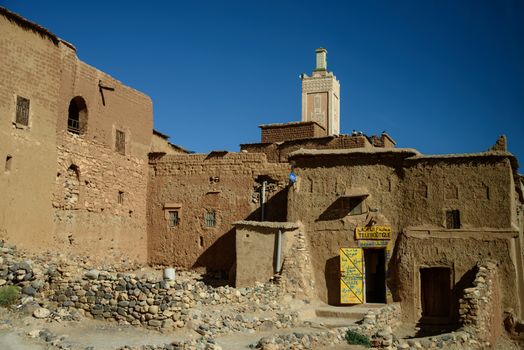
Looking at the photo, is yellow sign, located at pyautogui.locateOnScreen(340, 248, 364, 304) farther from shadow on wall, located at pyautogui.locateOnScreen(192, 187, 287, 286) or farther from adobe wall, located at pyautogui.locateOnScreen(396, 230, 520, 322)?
shadow on wall, located at pyautogui.locateOnScreen(192, 187, 287, 286)

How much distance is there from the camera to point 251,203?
938 inches

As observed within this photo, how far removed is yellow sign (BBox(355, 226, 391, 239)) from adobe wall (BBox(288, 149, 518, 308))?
0.21m

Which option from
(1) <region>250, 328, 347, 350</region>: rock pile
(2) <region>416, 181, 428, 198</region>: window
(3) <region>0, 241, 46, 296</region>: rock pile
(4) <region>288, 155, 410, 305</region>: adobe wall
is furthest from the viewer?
(4) <region>288, 155, 410, 305</region>: adobe wall

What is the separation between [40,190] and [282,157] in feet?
37.5

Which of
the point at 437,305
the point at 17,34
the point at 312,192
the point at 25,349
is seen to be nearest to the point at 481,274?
the point at 437,305

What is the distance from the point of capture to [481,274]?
18484 mm

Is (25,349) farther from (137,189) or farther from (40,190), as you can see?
(137,189)

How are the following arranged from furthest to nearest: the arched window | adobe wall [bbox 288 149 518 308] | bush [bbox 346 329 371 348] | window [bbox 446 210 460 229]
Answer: the arched window, window [bbox 446 210 460 229], adobe wall [bbox 288 149 518 308], bush [bbox 346 329 371 348]

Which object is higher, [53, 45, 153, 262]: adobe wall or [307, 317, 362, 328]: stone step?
[53, 45, 153, 262]: adobe wall

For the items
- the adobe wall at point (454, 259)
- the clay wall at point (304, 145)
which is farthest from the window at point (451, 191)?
the clay wall at point (304, 145)

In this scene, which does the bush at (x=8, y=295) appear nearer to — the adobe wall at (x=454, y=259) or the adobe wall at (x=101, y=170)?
the adobe wall at (x=101, y=170)

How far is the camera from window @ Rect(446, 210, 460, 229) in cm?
2017

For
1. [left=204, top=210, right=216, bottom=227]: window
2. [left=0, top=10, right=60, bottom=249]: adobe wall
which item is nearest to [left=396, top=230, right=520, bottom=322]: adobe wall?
[left=204, top=210, right=216, bottom=227]: window

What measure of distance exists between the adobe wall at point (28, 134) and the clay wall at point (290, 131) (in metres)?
11.3
